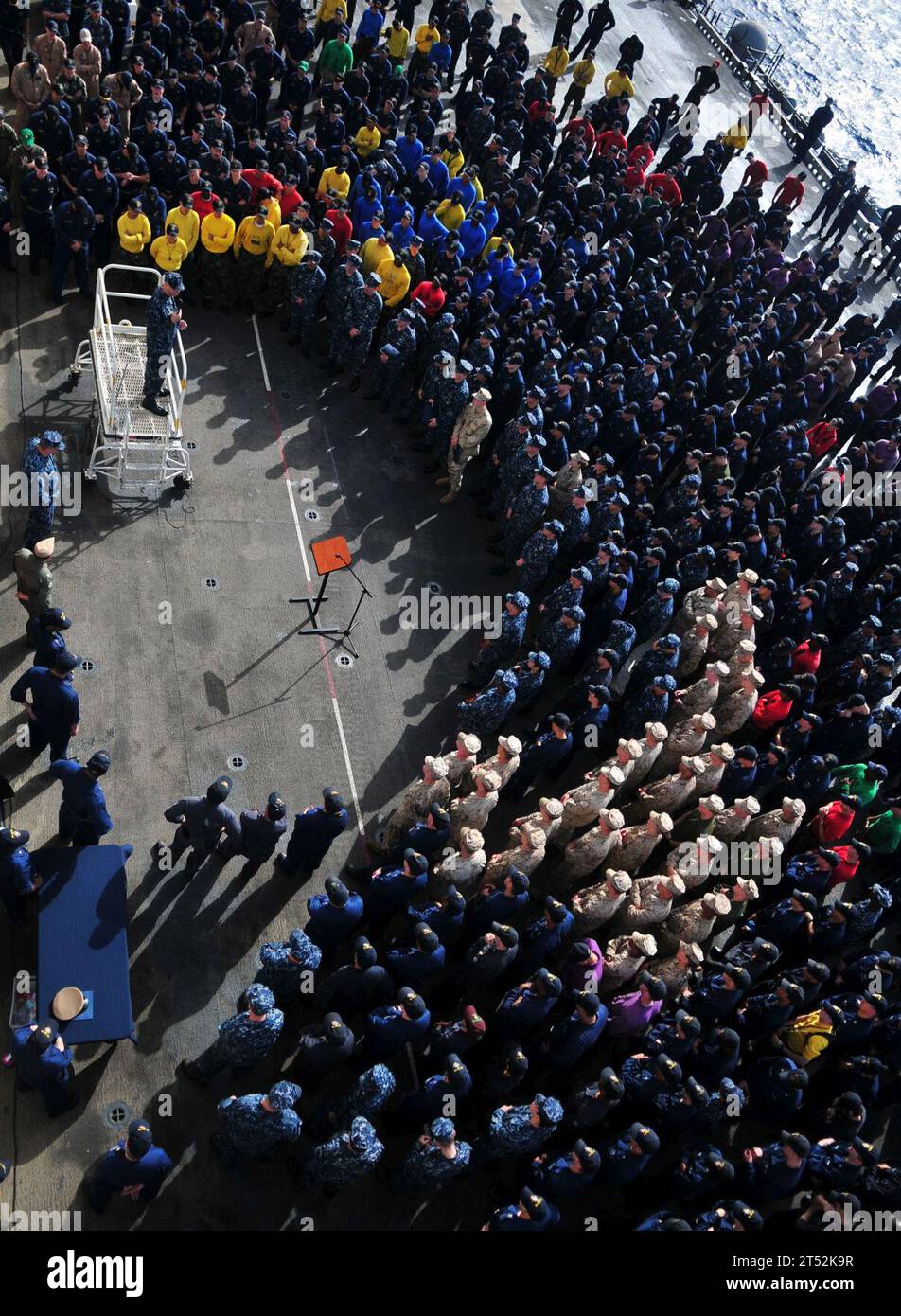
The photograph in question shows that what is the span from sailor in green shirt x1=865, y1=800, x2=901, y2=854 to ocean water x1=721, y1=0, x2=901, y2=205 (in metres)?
23.0

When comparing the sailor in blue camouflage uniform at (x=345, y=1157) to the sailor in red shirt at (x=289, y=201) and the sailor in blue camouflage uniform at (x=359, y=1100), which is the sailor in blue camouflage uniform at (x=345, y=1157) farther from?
the sailor in red shirt at (x=289, y=201)

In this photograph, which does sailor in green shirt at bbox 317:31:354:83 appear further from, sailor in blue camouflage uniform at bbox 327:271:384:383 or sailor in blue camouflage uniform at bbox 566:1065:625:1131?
sailor in blue camouflage uniform at bbox 566:1065:625:1131

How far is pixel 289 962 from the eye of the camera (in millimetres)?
10297

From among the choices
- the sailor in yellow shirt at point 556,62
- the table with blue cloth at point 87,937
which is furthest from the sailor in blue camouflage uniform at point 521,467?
the sailor in yellow shirt at point 556,62

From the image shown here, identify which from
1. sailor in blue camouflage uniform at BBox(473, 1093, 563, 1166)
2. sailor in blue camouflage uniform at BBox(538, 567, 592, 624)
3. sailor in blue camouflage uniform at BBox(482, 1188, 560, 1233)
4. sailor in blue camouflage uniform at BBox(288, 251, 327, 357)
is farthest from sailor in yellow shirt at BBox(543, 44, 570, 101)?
sailor in blue camouflage uniform at BBox(482, 1188, 560, 1233)

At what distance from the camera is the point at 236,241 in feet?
56.1

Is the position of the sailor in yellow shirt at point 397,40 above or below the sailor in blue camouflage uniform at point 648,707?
above

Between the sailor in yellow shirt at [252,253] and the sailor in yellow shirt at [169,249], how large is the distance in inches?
34.9

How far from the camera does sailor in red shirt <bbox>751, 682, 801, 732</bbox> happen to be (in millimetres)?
14367

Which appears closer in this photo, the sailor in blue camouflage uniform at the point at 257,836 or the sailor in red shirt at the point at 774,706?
the sailor in blue camouflage uniform at the point at 257,836

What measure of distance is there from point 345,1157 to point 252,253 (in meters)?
12.7

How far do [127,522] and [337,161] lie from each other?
7705 mm

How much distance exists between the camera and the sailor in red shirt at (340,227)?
58.1 feet

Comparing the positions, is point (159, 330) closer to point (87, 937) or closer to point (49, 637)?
point (49, 637)
